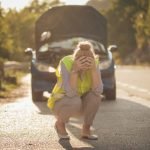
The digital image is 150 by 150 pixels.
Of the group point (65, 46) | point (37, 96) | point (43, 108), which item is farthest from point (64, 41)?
point (43, 108)

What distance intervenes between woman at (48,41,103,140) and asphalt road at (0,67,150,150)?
344 millimetres

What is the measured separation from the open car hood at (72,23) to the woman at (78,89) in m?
8.83

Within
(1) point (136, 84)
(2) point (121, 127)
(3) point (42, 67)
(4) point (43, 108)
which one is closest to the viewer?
(2) point (121, 127)

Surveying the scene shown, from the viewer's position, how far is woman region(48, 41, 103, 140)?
29.3ft

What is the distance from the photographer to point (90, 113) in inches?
355

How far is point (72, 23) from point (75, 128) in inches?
340

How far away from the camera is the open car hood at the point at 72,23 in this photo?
18.1m

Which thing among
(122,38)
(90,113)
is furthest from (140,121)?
(122,38)

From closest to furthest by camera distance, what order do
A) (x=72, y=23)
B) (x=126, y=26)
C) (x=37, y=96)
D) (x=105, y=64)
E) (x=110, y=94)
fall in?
(x=105, y=64) < (x=37, y=96) < (x=110, y=94) < (x=72, y=23) < (x=126, y=26)

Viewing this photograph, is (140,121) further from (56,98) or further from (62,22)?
(62,22)

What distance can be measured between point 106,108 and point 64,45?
375cm

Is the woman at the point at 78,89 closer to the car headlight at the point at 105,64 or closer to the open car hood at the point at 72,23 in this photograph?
the car headlight at the point at 105,64

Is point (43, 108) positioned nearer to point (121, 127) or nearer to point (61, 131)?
point (121, 127)

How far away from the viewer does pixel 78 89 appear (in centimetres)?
905
